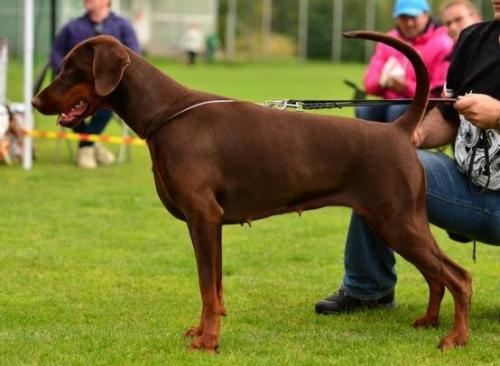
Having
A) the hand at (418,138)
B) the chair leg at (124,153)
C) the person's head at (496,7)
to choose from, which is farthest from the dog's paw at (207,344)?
the chair leg at (124,153)

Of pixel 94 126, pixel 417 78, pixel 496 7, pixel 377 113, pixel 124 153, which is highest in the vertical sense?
pixel 496 7

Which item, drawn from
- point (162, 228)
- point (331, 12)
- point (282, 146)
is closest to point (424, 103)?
point (282, 146)

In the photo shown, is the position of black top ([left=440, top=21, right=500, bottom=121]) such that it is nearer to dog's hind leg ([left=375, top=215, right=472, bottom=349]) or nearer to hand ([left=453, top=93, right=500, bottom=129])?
hand ([left=453, top=93, right=500, bottom=129])

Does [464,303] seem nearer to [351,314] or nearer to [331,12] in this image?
[351,314]

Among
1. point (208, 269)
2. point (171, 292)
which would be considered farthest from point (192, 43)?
point (208, 269)

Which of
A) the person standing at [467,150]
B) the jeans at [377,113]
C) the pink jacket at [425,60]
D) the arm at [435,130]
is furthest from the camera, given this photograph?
the jeans at [377,113]

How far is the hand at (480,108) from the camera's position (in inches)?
193

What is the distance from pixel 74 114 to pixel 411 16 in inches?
236

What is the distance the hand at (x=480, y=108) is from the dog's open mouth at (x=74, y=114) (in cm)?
186

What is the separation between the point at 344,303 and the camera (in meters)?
5.74

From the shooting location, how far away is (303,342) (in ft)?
16.4

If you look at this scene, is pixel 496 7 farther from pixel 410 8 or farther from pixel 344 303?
pixel 410 8

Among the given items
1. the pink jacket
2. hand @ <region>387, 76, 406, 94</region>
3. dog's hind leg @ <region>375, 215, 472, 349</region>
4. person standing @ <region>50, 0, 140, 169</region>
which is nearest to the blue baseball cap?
the pink jacket

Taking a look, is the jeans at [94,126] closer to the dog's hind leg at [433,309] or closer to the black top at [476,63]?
the black top at [476,63]
